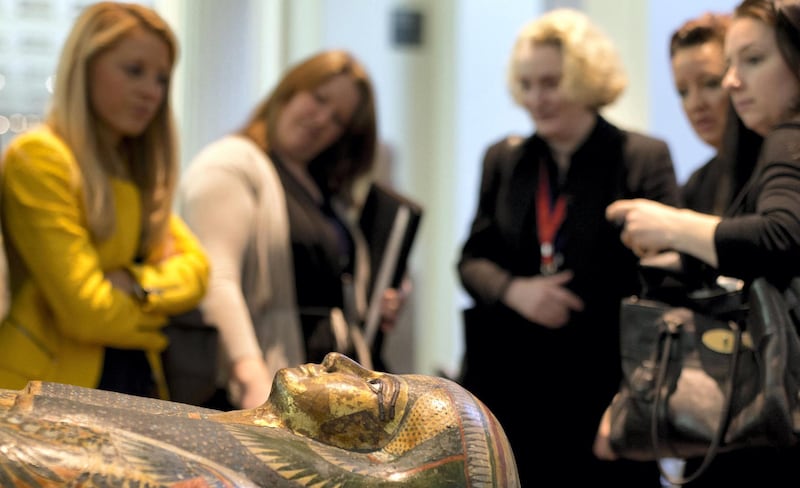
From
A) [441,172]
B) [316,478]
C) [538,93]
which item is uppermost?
[538,93]

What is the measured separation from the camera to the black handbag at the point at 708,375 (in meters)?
1.94

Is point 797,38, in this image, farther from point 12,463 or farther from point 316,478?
point 12,463

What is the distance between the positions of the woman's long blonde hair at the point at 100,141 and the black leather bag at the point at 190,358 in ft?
0.70

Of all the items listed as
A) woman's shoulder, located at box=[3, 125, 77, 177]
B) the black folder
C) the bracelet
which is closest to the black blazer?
the black folder

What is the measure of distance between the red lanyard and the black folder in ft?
2.00

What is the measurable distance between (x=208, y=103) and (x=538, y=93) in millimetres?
2443

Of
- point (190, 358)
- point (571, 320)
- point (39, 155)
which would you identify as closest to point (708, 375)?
point (571, 320)

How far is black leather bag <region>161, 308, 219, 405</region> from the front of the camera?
8.79ft

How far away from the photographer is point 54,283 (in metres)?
2.35

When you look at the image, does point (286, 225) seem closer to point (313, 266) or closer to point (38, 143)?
point (313, 266)

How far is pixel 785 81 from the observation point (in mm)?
2148

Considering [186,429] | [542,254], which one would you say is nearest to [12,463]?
[186,429]

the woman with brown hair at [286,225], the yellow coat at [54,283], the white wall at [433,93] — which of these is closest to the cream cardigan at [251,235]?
the woman with brown hair at [286,225]

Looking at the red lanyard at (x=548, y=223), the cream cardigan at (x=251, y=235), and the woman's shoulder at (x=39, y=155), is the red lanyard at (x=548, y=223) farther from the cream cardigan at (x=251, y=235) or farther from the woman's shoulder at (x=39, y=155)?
the woman's shoulder at (x=39, y=155)
